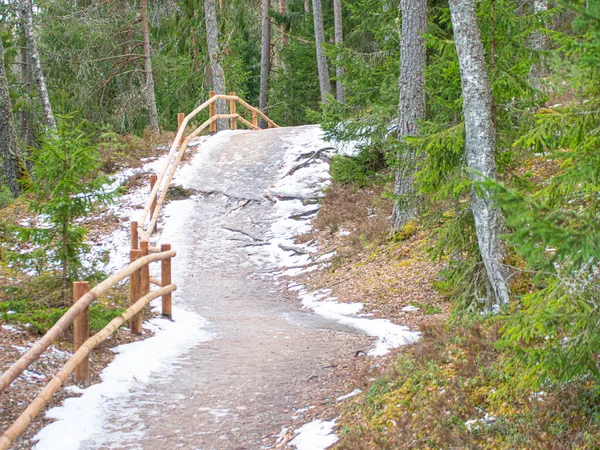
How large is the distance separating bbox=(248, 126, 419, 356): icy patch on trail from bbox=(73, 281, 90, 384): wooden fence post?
3.33m

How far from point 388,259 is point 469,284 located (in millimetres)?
4235

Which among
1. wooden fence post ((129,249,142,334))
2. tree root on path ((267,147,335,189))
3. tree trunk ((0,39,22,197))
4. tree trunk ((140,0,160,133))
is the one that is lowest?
wooden fence post ((129,249,142,334))

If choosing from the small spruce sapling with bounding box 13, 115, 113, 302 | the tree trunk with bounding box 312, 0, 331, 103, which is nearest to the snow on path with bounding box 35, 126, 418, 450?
the small spruce sapling with bounding box 13, 115, 113, 302

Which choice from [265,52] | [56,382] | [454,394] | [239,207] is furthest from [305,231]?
[265,52]

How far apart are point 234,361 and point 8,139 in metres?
10.9

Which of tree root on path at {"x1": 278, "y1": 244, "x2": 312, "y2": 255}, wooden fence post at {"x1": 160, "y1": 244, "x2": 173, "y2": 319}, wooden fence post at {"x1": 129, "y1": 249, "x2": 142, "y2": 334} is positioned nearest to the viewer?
wooden fence post at {"x1": 129, "y1": 249, "x2": 142, "y2": 334}

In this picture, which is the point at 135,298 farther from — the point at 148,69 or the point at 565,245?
the point at 148,69

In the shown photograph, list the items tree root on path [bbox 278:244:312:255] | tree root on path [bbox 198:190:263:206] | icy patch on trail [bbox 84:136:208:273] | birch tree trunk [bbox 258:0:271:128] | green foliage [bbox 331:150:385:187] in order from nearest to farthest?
1. tree root on path [bbox 278:244:312:255]
2. icy patch on trail [bbox 84:136:208:273]
3. green foliage [bbox 331:150:385:187]
4. tree root on path [bbox 198:190:263:206]
5. birch tree trunk [bbox 258:0:271:128]

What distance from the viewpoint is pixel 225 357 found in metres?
7.89

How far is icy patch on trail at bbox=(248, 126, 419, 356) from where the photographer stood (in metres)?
8.27

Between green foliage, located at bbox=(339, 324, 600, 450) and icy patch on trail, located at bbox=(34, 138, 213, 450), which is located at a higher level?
green foliage, located at bbox=(339, 324, 600, 450)

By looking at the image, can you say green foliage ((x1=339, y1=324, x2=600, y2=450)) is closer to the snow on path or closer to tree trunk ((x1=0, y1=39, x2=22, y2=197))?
the snow on path

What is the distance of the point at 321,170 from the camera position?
57.4 feet

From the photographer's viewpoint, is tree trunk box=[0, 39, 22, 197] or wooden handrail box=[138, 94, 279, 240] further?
tree trunk box=[0, 39, 22, 197]
